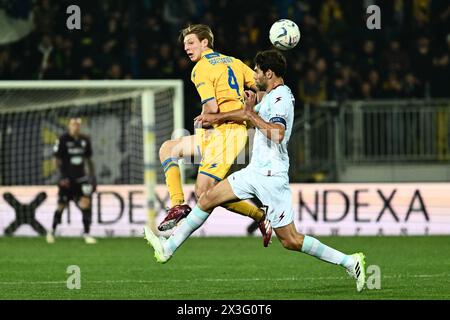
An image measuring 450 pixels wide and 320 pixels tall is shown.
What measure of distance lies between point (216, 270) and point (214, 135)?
215 centimetres

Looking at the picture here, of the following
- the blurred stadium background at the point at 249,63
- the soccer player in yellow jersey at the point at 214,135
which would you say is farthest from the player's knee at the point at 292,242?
the blurred stadium background at the point at 249,63

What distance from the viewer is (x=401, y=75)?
876 inches

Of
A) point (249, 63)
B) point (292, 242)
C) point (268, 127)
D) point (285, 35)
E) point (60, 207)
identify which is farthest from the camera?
point (249, 63)

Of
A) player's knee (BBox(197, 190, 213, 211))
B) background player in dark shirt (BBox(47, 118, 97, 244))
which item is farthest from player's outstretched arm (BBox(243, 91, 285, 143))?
background player in dark shirt (BBox(47, 118, 97, 244))

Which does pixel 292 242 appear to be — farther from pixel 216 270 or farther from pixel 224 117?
pixel 216 270

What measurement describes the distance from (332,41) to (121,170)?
4.96m

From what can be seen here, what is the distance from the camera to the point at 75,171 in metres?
18.9

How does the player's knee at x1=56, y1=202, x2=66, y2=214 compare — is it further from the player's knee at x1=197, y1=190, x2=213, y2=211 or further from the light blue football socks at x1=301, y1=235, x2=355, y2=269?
the light blue football socks at x1=301, y1=235, x2=355, y2=269

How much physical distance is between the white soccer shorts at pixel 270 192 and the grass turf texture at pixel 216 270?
700 mm

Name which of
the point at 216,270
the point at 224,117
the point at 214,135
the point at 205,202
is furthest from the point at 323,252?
the point at 216,270

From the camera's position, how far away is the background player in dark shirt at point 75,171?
1867 cm

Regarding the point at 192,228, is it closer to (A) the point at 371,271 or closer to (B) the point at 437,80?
(A) the point at 371,271

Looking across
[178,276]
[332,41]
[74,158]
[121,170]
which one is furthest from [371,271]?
[332,41]

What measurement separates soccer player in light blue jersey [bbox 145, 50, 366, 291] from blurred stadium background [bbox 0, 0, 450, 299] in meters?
6.04
